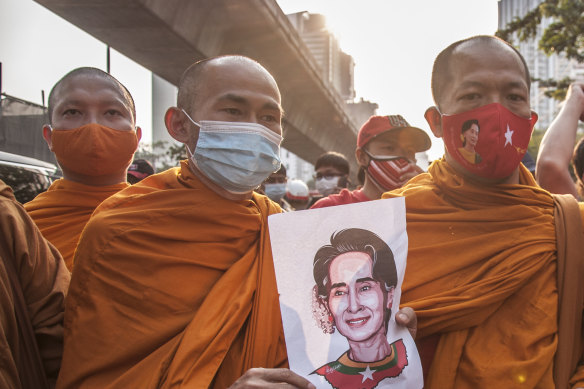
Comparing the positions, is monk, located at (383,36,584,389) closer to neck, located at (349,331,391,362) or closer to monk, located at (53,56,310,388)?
neck, located at (349,331,391,362)

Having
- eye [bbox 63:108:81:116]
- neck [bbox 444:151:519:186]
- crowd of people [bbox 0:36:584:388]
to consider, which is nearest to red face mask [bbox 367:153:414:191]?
crowd of people [bbox 0:36:584:388]

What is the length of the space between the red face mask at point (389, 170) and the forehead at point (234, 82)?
4.13ft

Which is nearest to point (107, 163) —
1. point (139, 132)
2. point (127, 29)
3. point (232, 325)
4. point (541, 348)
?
point (139, 132)

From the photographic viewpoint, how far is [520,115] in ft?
5.42

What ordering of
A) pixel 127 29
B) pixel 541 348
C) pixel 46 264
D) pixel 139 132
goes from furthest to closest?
pixel 127 29, pixel 139 132, pixel 46 264, pixel 541 348

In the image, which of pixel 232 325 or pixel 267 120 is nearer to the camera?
A: pixel 232 325

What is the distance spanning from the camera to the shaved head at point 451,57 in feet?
5.69

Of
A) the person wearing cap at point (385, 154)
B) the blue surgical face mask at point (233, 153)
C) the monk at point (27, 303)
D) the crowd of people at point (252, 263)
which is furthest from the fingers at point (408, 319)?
the person wearing cap at point (385, 154)

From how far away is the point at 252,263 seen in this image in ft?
5.31

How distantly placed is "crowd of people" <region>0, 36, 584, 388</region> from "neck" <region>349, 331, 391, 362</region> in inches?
3.8

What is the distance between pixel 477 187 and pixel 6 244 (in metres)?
1.63

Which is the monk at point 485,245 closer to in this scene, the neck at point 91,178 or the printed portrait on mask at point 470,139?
the printed portrait on mask at point 470,139

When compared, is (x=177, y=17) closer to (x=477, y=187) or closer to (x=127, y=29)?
(x=127, y=29)

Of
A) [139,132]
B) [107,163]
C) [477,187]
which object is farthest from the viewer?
[139,132]
